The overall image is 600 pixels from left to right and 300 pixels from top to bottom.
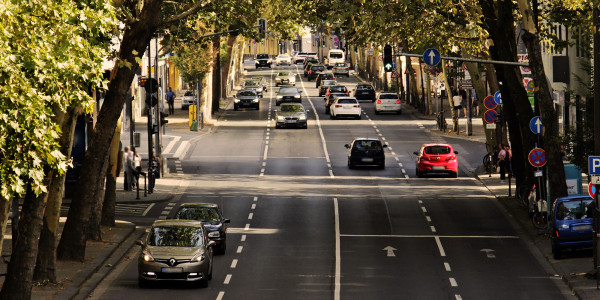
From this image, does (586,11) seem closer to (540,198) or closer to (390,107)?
(540,198)

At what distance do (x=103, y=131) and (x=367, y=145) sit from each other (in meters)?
25.2

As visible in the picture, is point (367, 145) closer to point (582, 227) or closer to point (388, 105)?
point (582, 227)

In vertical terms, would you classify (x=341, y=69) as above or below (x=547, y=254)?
above

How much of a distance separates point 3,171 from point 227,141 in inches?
1775

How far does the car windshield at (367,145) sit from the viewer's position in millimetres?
50875

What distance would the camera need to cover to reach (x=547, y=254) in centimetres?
2981

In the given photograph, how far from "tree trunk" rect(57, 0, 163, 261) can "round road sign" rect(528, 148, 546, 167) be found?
12445mm

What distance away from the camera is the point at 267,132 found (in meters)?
66.9

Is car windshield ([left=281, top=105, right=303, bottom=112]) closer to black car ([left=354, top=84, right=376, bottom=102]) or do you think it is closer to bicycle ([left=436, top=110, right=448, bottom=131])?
bicycle ([left=436, top=110, right=448, bottom=131])

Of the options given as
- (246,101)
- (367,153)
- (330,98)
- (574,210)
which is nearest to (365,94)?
(330,98)

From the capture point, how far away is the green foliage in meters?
16.5

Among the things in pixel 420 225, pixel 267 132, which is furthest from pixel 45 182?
pixel 267 132

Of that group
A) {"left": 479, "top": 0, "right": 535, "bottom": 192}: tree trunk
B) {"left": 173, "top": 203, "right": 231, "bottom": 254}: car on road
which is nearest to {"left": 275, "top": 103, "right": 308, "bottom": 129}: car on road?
{"left": 479, "top": 0, "right": 535, "bottom": 192}: tree trunk

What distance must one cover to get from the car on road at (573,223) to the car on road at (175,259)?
866cm
